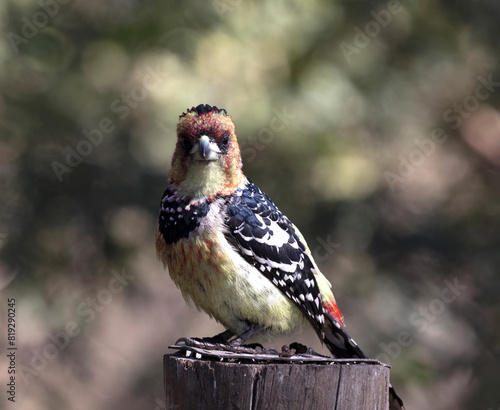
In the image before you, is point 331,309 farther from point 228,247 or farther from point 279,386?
point 279,386

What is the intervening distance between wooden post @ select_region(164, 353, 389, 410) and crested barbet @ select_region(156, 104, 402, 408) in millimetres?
725

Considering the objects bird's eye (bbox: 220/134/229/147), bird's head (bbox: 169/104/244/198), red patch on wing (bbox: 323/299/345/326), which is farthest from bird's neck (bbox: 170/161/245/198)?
red patch on wing (bbox: 323/299/345/326)

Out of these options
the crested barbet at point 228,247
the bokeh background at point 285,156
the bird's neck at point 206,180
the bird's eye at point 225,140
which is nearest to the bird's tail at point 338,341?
the crested barbet at point 228,247

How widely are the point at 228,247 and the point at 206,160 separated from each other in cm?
45

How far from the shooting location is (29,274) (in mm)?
5566

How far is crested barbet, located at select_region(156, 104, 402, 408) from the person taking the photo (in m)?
3.46

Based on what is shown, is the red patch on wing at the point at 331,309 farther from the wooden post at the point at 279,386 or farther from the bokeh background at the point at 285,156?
the bokeh background at the point at 285,156

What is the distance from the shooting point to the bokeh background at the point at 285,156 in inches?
208

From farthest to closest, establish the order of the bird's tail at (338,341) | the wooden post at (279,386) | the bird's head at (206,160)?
the bird's tail at (338,341) < the bird's head at (206,160) < the wooden post at (279,386)

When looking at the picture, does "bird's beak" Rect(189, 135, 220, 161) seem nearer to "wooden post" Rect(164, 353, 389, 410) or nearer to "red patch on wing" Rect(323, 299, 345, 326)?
"red patch on wing" Rect(323, 299, 345, 326)

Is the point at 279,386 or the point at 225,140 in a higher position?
the point at 225,140

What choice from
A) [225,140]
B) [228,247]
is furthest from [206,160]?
[228,247]

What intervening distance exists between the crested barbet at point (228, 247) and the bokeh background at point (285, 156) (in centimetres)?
152

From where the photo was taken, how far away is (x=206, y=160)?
3549mm
